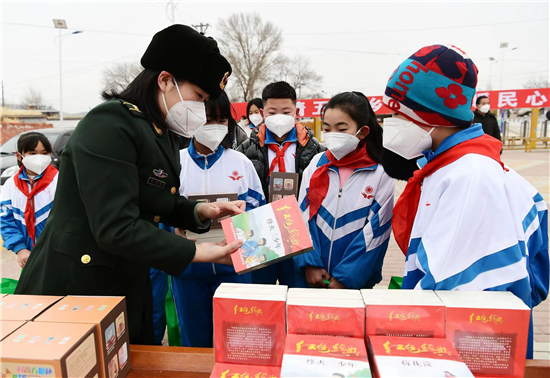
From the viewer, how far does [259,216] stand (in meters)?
1.44

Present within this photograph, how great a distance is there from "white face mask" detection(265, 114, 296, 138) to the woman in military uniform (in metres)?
1.90

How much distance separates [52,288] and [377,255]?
1.71 m

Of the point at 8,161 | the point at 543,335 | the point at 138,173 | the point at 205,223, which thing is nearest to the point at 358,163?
the point at 205,223

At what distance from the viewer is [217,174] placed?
104 inches

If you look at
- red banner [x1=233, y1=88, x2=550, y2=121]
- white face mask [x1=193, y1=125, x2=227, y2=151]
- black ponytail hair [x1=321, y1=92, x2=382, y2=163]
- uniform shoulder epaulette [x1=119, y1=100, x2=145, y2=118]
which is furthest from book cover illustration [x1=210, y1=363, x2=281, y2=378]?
red banner [x1=233, y1=88, x2=550, y2=121]

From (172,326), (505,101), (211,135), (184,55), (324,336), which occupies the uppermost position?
(505,101)

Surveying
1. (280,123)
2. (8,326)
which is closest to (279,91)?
(280,123)

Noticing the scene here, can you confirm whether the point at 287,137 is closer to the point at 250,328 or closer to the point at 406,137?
the point at 406,137

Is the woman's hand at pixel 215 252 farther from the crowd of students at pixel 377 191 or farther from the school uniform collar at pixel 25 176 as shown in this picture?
the school uniform collar at pixel 25 176

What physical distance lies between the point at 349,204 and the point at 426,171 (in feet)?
2.90

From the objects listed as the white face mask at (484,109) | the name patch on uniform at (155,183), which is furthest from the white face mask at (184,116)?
the white face mask at (484,109)

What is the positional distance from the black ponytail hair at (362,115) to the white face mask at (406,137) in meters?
0.69

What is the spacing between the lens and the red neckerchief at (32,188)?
3.29m

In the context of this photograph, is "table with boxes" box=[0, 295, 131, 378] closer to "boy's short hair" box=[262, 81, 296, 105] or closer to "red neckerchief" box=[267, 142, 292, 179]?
"red neckerchief" box=[267, 142, 292, 179]
